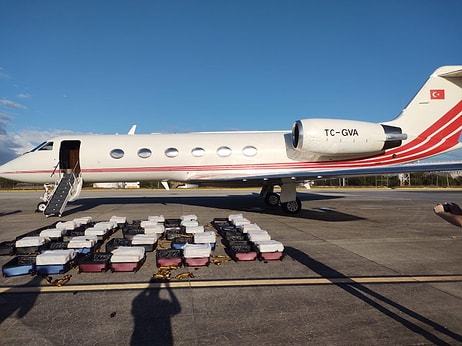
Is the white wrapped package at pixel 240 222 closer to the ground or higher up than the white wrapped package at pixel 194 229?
closer to the ground

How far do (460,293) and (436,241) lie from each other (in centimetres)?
378

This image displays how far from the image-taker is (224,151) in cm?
1295

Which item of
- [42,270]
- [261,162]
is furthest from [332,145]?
[42,270]

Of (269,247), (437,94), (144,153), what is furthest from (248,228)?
(437,94)

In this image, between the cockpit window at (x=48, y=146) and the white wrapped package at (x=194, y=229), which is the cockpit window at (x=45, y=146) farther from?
the white wrapped package at (x=194, y=229)

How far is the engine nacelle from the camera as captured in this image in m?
11.5

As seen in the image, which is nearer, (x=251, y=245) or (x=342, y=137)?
(x=251, y=245)

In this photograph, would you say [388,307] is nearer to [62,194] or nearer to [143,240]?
[143,240]

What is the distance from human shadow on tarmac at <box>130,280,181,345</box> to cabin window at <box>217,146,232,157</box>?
29.3ft

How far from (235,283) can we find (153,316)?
1.43 m

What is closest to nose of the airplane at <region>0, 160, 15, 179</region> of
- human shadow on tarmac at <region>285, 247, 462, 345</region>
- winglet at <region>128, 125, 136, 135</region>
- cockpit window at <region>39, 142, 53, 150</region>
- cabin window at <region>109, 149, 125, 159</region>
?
cockpit window at <region>39, 142, 53, 150</region>

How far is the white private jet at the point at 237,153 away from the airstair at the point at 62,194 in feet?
0.12

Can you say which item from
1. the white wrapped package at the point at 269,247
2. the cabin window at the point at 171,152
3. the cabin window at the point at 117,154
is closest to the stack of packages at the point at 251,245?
the white wrapped package at the point at 269,247

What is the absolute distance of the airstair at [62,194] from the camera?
11188 millimetres
